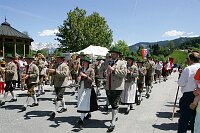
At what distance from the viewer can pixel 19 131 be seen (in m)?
6.93

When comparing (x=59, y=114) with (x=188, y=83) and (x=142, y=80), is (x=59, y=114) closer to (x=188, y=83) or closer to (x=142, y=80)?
(x=142, y=80)

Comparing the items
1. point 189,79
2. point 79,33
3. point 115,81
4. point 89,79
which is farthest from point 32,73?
point 79,33

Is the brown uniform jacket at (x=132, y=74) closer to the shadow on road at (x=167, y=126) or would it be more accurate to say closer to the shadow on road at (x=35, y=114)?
the shadow on road at (x=167, y=126)

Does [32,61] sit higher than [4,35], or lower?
lower

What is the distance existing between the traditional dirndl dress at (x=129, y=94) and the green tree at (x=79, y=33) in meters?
49.3

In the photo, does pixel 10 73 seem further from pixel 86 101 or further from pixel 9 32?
pixel 9 32

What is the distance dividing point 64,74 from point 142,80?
13.2 feet

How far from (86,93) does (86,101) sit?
221 millimetres

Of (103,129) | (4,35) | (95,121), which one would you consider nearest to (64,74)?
(95,121)

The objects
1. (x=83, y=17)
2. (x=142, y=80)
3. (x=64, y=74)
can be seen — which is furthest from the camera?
(x=83, y=17)

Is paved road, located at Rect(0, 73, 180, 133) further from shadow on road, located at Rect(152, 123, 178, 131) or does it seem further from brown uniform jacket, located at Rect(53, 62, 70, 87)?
brown uniform jacket, located at Rect(53, 62, 70, 87)

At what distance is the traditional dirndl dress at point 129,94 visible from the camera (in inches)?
372

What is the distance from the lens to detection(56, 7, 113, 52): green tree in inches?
2315

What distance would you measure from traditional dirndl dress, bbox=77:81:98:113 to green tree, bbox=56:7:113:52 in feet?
168
